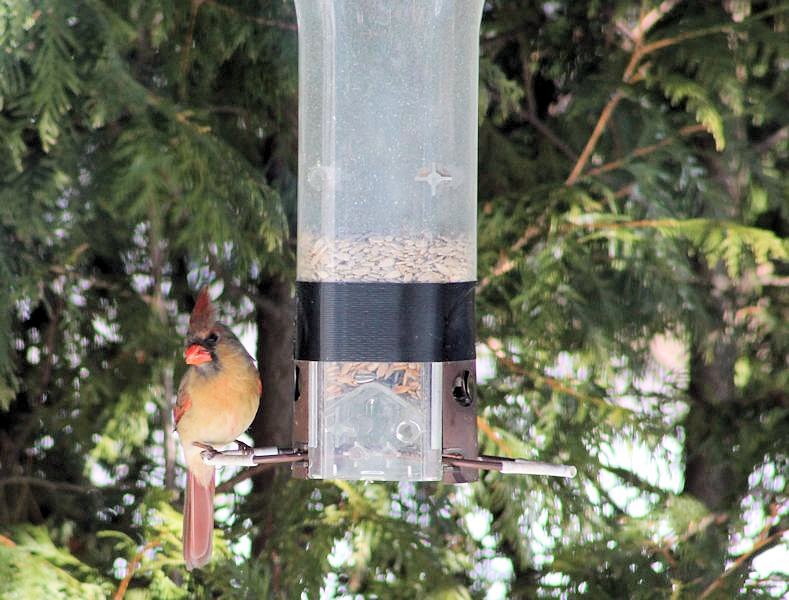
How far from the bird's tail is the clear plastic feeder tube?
49cm

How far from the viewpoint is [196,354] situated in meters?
1.93

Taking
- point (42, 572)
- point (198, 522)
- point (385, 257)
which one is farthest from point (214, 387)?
point (42, 572)

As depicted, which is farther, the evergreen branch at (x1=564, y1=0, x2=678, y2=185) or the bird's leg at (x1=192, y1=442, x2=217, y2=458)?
the evergreen branch at (x1=564, y1=0, x2=678, y2=185)

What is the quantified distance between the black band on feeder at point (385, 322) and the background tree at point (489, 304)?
2.15 ft

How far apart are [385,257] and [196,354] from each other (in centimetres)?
36

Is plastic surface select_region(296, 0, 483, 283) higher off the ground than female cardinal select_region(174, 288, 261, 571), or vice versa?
plastic surface select_region(296, 0, 483, 283)

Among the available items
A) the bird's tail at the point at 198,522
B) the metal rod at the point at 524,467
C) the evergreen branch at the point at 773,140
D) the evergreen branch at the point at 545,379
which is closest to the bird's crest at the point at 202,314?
the bird's tail at the point at 198,522

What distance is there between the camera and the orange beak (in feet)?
6.29

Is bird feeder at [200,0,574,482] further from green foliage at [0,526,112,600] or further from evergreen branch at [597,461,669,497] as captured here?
evergreen branch at [597,461,669,497]

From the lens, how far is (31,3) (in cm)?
228

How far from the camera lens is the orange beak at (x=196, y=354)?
192 centimetres

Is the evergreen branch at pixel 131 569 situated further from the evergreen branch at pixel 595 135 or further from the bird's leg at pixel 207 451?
the evergreen branch at pixel 595 135

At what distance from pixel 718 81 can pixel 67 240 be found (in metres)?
1.36

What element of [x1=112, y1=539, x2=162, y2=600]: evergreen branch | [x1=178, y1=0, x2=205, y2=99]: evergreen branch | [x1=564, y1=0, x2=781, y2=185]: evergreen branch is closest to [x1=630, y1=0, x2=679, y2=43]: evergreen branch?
[x1=564, y1=0, x2=781, y2=185]: evergreen branch
